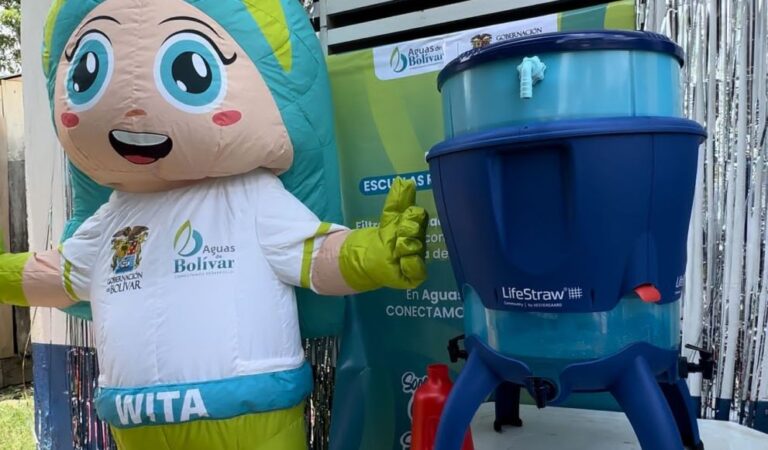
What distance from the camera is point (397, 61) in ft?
6.52

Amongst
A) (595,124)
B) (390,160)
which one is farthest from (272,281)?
(595,124)

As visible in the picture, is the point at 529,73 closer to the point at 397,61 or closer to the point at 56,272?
Result: the point at 397,61

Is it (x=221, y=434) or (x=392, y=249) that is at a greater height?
(x=392, y=249)

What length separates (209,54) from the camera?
5.34 feet

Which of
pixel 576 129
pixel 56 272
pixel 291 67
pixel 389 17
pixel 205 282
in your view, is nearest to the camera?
pixel 576 129

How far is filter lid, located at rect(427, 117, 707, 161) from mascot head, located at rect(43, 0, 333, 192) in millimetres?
722

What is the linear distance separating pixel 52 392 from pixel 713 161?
263 cm

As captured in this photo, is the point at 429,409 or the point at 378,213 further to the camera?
the point at 378,213

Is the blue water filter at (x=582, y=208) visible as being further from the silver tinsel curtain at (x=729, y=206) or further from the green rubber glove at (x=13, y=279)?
the green rubber glove at (x=13, y=279)

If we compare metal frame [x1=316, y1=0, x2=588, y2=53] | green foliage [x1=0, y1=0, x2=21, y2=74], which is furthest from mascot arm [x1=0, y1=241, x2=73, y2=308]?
green foliage [x1=0, y1=0, x2=21, y2=74]

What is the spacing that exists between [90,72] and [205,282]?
573mm

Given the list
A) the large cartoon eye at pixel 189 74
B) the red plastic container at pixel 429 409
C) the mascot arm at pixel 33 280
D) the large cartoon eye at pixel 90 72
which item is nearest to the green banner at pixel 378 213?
the red plastic container at pixel 429 409

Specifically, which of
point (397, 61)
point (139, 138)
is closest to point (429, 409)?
point (139, 138)

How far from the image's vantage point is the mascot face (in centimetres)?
159
